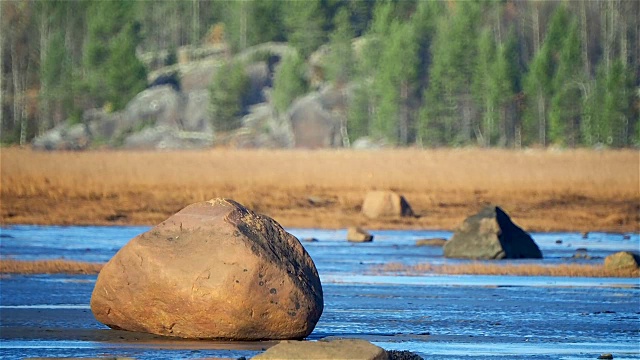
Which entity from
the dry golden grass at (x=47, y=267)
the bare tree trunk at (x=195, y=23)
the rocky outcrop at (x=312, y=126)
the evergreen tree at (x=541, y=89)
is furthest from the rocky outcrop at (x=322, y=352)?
the bare tree trunk at (x=195, y=23)

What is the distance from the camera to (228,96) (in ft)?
266

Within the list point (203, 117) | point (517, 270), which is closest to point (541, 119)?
point (203, 117)

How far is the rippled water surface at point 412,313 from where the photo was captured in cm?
A: 1066

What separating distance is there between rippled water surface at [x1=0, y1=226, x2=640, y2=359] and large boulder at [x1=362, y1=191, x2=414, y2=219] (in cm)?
824

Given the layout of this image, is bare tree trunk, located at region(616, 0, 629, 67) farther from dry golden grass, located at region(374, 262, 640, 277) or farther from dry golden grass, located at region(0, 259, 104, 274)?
dry golden grass, located at region(0, 259, 104, 274)

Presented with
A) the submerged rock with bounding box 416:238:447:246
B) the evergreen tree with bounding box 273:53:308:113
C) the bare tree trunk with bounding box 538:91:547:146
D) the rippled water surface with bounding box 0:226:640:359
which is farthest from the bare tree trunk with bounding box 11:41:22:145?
the rippled water surface with bounding box 0:226:640:359

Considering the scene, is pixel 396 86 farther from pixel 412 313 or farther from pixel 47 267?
pixel 412 313

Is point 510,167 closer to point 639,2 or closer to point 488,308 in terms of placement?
point 488,308

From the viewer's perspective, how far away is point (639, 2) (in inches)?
3435

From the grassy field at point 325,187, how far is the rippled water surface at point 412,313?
7.81m

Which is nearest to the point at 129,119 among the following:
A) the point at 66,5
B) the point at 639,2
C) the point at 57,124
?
the point at 57,124

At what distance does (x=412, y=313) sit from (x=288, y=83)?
67560mm

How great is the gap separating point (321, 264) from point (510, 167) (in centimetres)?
2928

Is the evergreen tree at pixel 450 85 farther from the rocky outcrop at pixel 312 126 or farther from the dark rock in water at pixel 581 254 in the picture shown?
the dark rock in water at pixel 581 254
